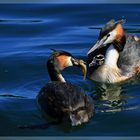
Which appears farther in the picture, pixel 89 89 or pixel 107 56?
pixel 107 56

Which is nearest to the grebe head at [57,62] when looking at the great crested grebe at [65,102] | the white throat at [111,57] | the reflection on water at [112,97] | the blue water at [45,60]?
the great crested grebe at [65,102]

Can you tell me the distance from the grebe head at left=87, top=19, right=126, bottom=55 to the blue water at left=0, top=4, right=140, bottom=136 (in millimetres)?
538

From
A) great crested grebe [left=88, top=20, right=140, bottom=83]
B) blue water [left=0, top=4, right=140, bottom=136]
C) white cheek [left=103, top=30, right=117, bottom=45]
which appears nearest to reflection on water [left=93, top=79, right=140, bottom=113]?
blue water [left=0, top=4, right=140, bottom=136]

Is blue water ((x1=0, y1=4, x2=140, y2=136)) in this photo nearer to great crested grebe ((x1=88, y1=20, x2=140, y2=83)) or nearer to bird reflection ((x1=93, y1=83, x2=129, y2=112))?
bird reflection ((x1=93, y1=83, x2=129, y2=112))

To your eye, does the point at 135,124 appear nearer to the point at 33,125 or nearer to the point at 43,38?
the point at 33,125

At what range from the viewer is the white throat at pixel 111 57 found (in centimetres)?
1271

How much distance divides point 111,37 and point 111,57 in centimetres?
33

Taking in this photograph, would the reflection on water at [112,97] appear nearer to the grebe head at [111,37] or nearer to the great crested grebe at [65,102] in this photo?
the great crested grebe at [65,102]

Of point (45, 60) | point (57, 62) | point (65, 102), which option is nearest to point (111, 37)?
point (45, 60)

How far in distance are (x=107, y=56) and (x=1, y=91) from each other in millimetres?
2295

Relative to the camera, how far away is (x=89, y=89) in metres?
11.6
